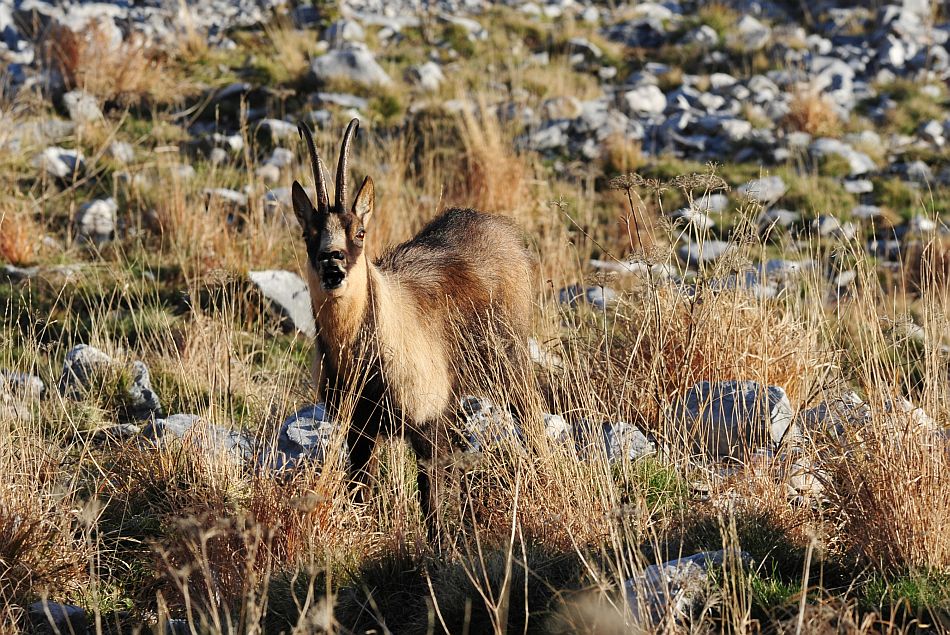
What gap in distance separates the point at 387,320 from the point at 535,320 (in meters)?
2.00

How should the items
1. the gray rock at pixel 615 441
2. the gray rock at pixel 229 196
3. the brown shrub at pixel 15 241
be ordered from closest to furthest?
the gray rock at pixel 615 441 → the brown shrub at pixel 15 241 → the gray rock at pixel 229 196

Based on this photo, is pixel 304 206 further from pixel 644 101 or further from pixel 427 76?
pixel 644 101

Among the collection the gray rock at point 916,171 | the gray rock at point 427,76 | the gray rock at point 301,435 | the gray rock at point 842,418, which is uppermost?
the gray rock at point 427,76

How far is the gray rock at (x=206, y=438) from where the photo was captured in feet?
17.1

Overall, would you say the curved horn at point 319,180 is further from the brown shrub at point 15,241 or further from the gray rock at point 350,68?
the gray rock at point 350,68

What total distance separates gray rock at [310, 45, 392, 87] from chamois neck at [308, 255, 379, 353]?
313 inches

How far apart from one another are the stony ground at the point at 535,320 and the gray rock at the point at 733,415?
37 millimetres

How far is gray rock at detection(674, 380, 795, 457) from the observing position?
556 centimetres

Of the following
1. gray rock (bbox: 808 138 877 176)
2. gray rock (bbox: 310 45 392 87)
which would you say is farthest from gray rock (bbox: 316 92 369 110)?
gray rock (bbox: 808 138 877 176)

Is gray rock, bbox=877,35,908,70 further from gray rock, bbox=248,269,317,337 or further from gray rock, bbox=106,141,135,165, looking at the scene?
gray rock, bbox=106,141,135,165

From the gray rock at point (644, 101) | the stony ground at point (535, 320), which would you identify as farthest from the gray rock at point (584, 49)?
the gray rock at point (644, 101)

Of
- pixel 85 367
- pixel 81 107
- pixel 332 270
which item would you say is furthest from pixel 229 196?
pixel 332 270

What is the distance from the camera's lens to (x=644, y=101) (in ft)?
43.5

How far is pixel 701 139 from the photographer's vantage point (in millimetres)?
12273
